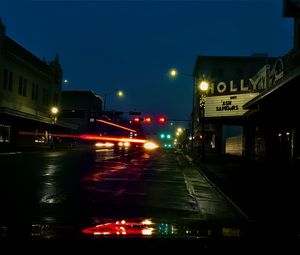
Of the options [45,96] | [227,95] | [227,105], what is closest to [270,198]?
[227,105]

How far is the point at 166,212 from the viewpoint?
37.9ft

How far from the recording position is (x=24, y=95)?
5222 cm

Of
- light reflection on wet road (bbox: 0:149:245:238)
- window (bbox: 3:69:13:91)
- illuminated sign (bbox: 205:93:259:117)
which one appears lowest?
light reflection on wet road (bbox: 0:149:245:238)

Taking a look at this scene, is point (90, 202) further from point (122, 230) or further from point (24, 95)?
point (24, 95)

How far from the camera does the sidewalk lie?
10094 millimetres

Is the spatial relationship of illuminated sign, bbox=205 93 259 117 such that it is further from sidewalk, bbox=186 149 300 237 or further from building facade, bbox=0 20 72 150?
building facade, bbox=0 20 72 150

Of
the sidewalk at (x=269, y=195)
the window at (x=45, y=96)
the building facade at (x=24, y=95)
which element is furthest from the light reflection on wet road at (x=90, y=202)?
the window at (x=45, y=96)

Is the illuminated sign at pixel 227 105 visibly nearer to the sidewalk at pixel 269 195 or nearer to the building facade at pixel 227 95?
the building facade at pixel 227 95

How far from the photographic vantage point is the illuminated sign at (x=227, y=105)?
3375 cm

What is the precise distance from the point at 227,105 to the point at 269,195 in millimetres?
21464

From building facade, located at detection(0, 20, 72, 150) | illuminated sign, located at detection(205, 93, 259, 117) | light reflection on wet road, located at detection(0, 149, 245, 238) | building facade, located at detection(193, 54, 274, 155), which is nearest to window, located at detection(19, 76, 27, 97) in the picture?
building facade, located at detection(0, 20, 72, 150)

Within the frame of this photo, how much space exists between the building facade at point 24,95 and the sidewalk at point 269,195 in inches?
977

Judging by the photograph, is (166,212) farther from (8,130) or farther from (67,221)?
(8,130)

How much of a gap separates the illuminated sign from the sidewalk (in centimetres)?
967
